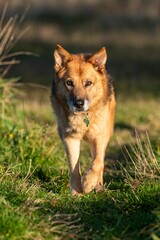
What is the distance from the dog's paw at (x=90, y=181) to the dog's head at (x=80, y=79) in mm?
733

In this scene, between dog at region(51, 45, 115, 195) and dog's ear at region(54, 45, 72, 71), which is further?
dog's ear at region(54, 45, 72, 71)

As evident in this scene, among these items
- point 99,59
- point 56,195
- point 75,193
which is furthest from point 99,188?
point 99,59

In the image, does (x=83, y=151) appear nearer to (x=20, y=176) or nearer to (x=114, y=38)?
(x=20, y=176)

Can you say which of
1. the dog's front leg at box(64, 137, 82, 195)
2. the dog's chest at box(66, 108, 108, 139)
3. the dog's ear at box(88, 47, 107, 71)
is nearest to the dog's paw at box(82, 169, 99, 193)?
the dog's front leg at box(64, 137, 82, 195)

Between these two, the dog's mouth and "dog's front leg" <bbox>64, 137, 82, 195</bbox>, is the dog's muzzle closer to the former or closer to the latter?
the dog's mouth

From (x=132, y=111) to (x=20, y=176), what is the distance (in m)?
6.02

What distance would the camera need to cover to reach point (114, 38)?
25.0 meters

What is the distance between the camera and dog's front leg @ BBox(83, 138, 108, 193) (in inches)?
290

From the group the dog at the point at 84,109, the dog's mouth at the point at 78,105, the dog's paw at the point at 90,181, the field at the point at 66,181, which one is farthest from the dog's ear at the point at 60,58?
the dog's paw at the point at 90,181

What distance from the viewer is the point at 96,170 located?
746 centimetres

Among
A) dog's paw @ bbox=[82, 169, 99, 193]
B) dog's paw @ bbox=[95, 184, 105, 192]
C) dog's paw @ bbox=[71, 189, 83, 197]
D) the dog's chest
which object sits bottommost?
dog's paw @ bbox=[71, 189, 83, 197]

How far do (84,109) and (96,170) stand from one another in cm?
71

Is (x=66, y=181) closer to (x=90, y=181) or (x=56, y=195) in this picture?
(x=90, y=181)

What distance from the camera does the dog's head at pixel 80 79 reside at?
7.38 metres
